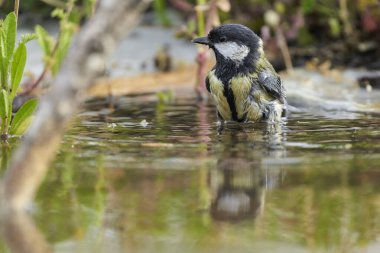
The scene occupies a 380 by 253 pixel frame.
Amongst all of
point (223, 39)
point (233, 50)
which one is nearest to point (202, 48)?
point (223, 39)

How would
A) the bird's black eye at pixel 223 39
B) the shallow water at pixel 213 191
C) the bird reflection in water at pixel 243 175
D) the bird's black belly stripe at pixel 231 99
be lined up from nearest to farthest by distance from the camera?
the shallow water at pixel 213 191 → the bird reflection in water at pixel 243 175 → the bird's black belly stripe at pixel 231 99 → the bird's black eye at pixel 223 39

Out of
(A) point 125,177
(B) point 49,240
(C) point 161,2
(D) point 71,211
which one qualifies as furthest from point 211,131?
(C) point 161,2

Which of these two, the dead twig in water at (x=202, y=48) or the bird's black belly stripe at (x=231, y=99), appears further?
the dead twig in water at (x=202, y=48)

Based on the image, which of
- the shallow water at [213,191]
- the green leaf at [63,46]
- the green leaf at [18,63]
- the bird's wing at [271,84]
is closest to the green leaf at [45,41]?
the green leaf at [63,46]

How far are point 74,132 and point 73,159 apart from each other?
91cm

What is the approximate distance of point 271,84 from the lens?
502cm

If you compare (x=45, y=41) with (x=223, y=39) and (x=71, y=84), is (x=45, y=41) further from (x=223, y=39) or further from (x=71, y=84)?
(x=71, y=84)

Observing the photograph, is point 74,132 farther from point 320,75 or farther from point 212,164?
point 320,75

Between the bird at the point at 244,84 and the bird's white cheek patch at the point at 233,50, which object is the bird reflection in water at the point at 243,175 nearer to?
the bird at the point at 244,84

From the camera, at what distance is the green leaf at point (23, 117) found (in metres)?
4.12

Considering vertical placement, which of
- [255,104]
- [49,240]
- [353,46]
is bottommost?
[49,240]

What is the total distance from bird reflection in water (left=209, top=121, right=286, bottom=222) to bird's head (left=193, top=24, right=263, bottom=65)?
0.88 m

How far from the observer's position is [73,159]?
3.56 metres

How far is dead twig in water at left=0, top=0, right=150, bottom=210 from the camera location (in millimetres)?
2238
